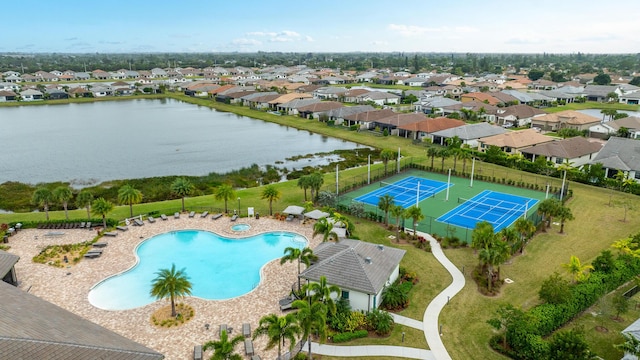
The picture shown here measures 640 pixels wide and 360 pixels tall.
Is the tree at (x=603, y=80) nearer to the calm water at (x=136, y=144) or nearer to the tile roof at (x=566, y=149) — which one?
the tile roof at (x=566, y=149)

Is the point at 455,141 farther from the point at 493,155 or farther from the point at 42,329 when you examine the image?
the point at 42,329

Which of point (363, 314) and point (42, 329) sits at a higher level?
point (42, 329)

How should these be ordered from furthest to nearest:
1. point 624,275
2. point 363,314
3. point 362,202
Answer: point 362,202, point 624,275, point 363,314

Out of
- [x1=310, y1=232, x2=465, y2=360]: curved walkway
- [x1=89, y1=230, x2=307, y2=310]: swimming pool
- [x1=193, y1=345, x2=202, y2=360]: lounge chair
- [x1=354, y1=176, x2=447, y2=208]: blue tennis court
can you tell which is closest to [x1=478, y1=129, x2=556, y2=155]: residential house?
[x1=354, y1=176, x2=447, y2=208]: blue tennis court

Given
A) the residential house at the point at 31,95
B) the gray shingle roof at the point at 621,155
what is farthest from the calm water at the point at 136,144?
the gray shingle roof at the point at 621,155

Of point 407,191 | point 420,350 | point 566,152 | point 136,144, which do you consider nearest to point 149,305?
point 420,350

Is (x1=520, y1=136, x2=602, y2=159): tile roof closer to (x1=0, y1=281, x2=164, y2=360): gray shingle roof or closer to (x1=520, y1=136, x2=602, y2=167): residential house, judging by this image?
(x1=520, y1=136, x2=602, y2=167): residential house

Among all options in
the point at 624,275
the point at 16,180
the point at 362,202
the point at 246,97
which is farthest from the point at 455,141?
the point at 246,97
